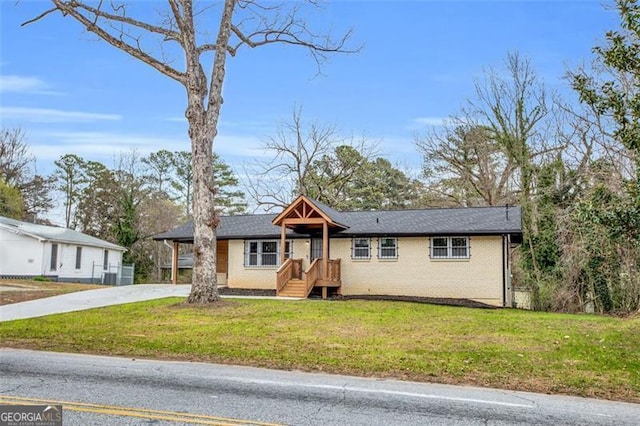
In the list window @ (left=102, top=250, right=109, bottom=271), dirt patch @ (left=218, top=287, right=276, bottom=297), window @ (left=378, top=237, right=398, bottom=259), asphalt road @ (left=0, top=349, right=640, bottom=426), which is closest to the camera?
asphalt road @ (left=0, top=349, right=640, bottom=426)

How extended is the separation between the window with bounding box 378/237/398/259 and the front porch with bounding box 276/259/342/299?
1.96m

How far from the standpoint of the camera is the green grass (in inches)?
303

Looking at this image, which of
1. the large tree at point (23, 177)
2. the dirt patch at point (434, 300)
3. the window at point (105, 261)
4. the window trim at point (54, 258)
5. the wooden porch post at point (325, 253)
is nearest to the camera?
the dirt patch at point (434, 300)

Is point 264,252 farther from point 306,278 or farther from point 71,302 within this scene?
point 71,302

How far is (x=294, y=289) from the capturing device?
21.0 metres

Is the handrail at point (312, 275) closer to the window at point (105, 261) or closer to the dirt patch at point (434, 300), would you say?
the dirt patch at point (434, 300)

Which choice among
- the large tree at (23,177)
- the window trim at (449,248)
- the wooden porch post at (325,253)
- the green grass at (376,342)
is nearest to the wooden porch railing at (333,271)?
the wooden porch post at (325,253)

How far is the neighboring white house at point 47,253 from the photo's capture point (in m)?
30.1

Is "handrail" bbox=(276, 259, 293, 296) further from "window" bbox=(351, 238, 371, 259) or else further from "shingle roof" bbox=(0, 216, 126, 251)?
"shingle roof" bbox=(0, 216, 126, 251)

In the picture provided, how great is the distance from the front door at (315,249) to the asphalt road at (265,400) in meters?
16.2

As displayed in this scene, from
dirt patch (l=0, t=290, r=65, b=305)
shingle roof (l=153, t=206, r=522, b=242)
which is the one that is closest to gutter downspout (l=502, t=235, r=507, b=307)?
shingle roof (l=153, t=206, r=522, b=242)

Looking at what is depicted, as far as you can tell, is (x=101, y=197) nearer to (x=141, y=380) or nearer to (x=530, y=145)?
(x=530, y=145)

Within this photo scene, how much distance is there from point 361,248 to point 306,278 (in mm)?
3537

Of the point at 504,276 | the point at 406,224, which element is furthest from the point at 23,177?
the point at 504,276
